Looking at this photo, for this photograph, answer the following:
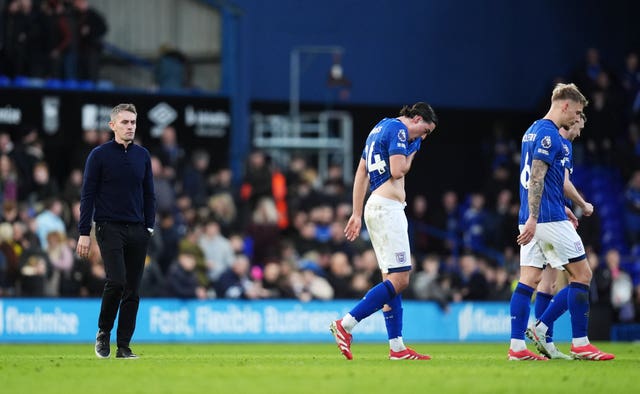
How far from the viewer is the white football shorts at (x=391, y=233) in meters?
13.3

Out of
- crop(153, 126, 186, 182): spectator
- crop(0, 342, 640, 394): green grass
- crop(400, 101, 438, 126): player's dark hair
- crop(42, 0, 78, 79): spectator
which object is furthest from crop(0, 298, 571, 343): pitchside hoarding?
crop(400, 101, 438, 126): player's dark hair

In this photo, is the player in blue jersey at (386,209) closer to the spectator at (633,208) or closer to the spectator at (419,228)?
the spectator at (419,228)

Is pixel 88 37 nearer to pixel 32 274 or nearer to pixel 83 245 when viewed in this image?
pixel 32 274

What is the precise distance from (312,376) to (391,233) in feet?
8.30

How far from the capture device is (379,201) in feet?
44.0

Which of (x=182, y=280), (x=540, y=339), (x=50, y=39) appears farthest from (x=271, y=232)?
(x=540, y=339)

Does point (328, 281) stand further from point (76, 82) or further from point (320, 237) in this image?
point (76, 82)

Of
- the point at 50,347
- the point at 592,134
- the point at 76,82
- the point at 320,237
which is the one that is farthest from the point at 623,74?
the point at 50,347

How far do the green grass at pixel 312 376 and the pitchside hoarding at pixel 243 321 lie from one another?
7842mm

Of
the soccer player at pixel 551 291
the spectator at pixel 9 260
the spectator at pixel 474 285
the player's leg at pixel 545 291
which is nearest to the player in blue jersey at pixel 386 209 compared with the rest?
the soccer player at pixel 551 291

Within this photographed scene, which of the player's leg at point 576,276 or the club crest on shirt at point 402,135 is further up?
the club crest on shirt at point 402,135

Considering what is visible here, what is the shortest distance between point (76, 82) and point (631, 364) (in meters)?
16.3

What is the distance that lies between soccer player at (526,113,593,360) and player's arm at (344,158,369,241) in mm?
1941

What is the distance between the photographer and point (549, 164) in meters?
13.2
